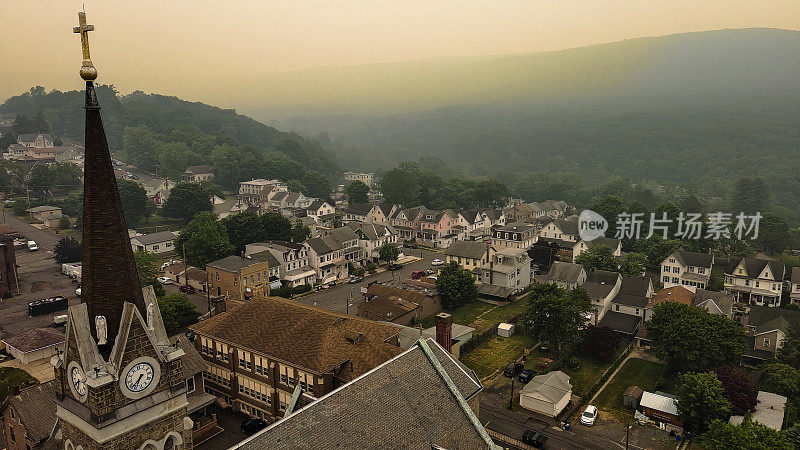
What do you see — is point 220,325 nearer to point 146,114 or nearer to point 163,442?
point 163,442

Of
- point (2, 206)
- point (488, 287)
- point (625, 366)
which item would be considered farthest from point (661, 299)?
point (2, 206)

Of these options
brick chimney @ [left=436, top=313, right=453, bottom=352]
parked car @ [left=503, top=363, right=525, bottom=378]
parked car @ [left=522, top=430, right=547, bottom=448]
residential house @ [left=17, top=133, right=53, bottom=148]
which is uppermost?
residential house @ [left=17, top=133, right=53, bottom=148]

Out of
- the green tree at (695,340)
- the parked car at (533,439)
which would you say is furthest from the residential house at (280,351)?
the green tree at (695,340)

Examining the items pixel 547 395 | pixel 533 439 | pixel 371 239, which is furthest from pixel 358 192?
pixel 533 439

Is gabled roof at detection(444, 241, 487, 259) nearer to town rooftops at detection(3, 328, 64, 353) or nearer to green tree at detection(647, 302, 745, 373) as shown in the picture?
green tree at detection(647, 302, 745, 373)

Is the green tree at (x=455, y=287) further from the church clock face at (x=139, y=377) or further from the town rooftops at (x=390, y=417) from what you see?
the church clock face at (x=139, y=377)

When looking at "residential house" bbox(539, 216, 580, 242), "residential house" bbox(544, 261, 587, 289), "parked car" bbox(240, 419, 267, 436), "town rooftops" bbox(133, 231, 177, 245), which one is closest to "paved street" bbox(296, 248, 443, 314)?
"residential house" bbox(544, 261, 587, 289)
